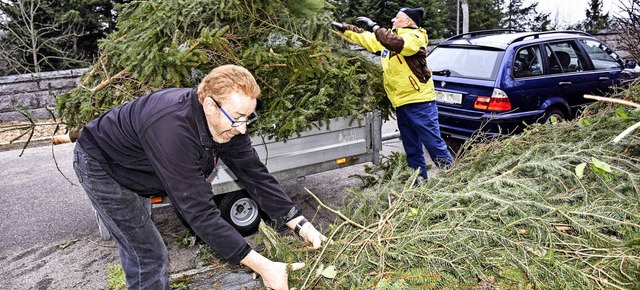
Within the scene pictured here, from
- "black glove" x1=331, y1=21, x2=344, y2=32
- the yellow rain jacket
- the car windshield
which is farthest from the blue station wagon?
"black glove" x1=331, y1=21, x2=344, y2=32

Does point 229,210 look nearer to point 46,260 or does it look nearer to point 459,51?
point 46,260

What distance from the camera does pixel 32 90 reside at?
9.51 meters

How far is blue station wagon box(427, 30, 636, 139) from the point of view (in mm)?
5996

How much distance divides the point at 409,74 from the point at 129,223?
3.21m

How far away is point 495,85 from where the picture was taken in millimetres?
5934

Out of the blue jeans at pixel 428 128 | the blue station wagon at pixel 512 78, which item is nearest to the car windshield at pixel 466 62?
the blue station wagon at pixel 512 78

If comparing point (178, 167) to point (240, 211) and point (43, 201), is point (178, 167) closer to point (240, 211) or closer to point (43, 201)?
point (240, 211)

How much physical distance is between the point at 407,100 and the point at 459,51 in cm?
229

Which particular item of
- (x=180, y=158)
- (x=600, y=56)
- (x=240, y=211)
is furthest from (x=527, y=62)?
(x=180, y=158)

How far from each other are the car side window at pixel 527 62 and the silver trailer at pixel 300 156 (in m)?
2.48

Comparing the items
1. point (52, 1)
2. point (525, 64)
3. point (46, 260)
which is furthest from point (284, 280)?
point (52, 1)

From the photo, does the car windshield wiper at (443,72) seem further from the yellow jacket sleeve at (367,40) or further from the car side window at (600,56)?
the car side window at (600,56)

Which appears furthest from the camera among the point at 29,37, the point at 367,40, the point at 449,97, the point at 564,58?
the point at 29,37

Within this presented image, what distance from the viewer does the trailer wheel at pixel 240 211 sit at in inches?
166
